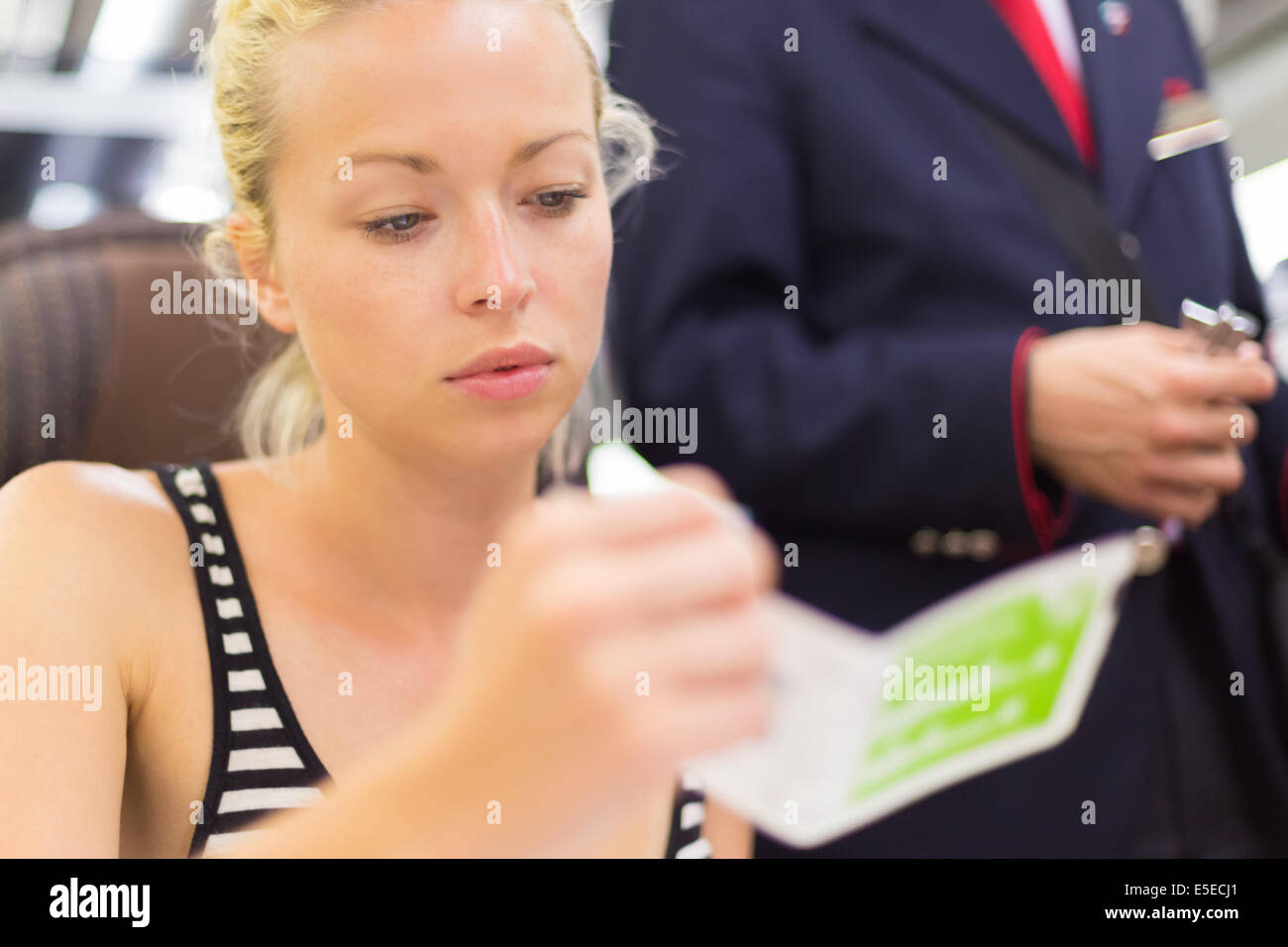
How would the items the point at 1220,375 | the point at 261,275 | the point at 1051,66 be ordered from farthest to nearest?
the point at 1051,66, the point at 1220,375, the point at 261,275

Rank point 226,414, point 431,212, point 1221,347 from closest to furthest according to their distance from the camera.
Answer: point 431,212 < point 1221,347 < point 226,414

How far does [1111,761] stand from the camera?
76cm

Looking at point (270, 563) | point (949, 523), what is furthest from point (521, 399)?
point (949, 523)

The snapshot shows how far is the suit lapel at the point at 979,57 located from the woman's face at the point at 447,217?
0.33 metres

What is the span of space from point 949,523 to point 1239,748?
0.26 metres

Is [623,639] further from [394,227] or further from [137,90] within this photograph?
[137,90]

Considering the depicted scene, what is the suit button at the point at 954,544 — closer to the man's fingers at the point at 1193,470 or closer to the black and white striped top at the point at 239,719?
A: the man's fingers at the point at 1193,470

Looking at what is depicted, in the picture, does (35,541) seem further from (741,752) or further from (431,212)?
(741,752)

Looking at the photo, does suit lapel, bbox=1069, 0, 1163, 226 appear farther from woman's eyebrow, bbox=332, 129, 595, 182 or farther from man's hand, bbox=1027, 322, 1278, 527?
woman's eyebrow, bbox=332, 129, 595, 182

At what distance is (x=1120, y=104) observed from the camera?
80 centimetres

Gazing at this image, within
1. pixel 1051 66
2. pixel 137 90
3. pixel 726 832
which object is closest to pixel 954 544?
pixel 726 832

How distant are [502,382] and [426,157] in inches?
3.9

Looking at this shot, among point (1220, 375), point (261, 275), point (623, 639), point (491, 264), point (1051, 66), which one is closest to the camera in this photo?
point (623, 639)

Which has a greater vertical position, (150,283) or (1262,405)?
(150,283)
